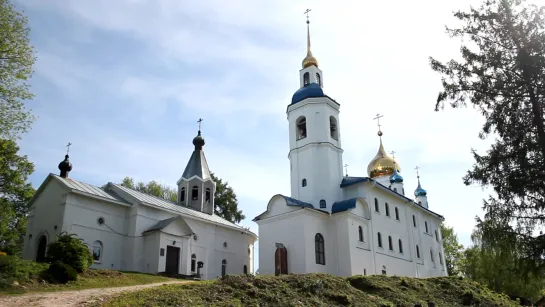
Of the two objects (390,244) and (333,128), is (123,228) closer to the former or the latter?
(333,128)

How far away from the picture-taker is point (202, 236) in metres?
30.9

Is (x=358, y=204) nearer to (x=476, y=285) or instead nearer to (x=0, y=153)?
(x=476, y=285)

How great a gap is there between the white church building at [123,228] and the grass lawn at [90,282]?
A: 5518 mm

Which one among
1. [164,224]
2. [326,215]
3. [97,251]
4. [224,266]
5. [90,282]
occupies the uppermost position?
[326,215]

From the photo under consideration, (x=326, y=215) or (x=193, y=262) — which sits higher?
(x=326, y=215)

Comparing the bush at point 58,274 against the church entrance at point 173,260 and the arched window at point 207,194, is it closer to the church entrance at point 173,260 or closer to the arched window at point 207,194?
the church entrance at point 173,260

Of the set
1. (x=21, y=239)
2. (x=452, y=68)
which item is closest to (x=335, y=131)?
(x=452, y=68)

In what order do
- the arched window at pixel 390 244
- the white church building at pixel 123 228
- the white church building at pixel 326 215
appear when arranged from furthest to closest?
the arched window at pixel 390 244 → the white church building at pixel 326 215 → the white church building at pixel 123 228

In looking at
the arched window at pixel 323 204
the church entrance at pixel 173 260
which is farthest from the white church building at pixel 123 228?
the arched window at pixel 323 204

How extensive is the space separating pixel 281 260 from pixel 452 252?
31.8m

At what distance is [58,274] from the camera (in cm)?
1681

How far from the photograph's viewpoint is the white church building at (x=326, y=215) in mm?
27609

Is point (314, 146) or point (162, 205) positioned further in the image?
point (314, 146)

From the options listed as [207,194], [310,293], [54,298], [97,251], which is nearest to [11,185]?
[97,251]
